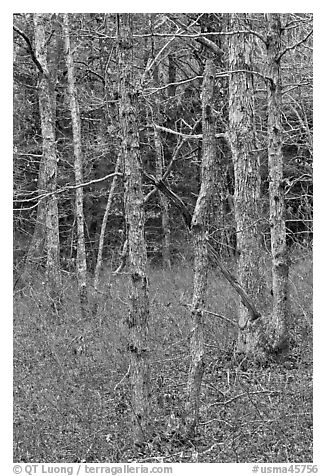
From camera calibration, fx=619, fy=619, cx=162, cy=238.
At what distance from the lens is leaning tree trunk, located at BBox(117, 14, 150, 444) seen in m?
6.21

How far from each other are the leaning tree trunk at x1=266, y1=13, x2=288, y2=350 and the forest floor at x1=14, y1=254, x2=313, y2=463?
669 millimetres

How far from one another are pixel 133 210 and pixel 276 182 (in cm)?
280

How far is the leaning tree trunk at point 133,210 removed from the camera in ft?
20.4

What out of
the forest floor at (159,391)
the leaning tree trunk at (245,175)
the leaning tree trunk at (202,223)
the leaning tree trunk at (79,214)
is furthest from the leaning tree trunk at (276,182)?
the leaning tree trunk at (79,214)

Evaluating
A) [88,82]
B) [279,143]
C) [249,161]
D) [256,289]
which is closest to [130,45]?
[279,143]

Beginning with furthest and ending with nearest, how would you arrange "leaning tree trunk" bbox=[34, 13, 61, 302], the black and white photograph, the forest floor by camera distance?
"leaning tree trunk" bbox=[34, 13, 61, 302] → the forest floor → the black and white photograph

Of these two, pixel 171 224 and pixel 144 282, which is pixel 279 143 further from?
pixel 171 224

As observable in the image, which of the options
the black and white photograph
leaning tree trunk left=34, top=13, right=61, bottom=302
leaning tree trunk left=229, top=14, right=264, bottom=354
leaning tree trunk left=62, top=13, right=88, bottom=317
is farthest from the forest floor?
leaning tree trunk left=229, top=14, right=264, bottom=354

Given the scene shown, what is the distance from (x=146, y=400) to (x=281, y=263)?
2.96 meters

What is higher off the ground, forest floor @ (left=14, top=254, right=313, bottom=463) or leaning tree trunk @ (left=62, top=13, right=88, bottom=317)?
leaning tree trunk @ (left=62, top=13, right=88, bottom=317)

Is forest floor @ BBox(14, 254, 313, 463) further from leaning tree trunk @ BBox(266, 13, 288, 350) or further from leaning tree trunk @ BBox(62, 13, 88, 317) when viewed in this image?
leaning tree trunk @ BBox(266, 13, 288, 350)

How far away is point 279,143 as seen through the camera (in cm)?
822

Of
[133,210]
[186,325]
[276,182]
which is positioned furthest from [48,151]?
[133,210]
